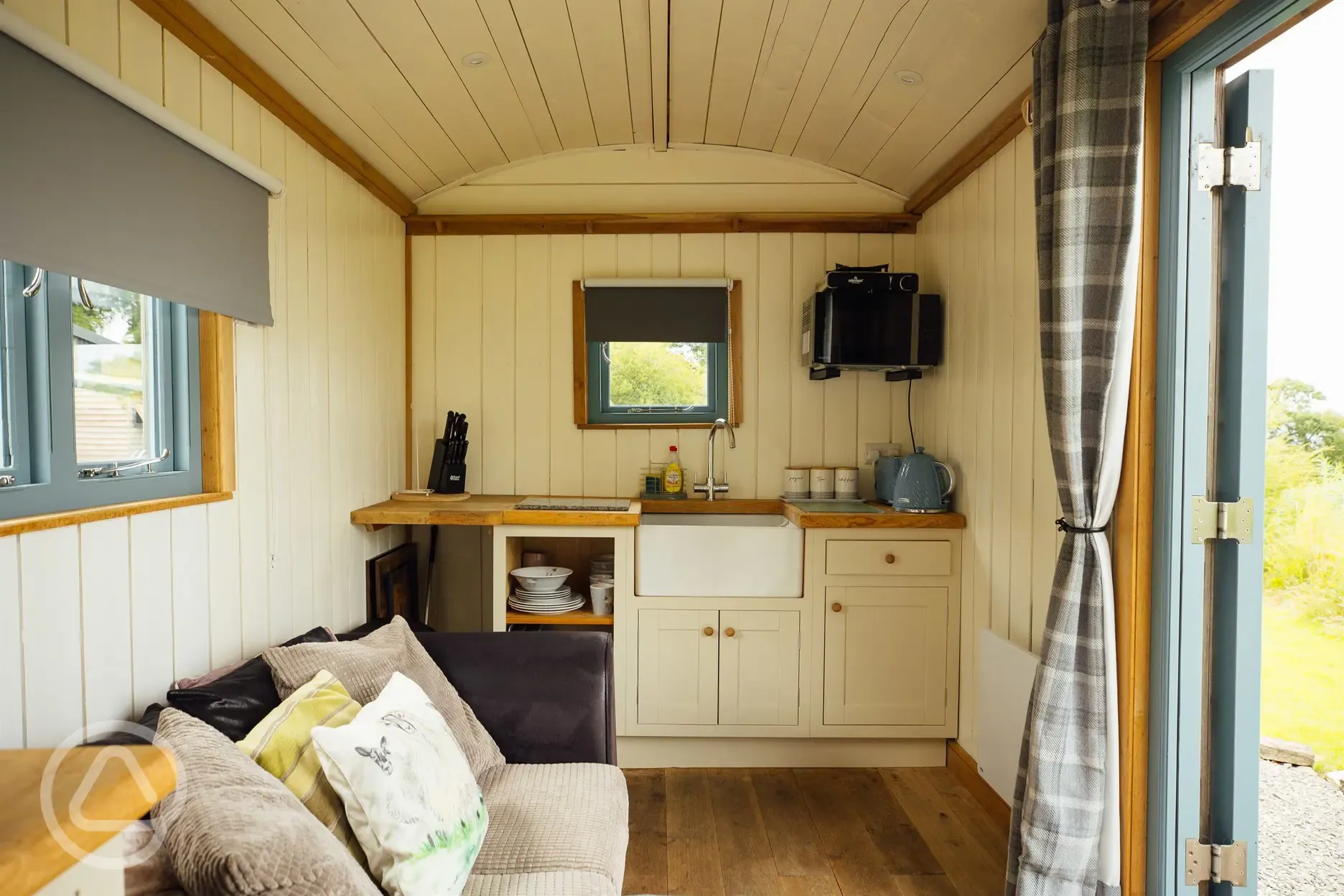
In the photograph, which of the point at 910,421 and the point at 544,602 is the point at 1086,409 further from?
the point at 544,602

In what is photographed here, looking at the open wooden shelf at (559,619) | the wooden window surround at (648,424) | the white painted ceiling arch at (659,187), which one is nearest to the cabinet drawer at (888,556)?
the wooden window surround at (648,424)

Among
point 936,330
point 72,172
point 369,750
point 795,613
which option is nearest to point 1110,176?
point 936,330

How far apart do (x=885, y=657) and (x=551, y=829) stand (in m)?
1.66

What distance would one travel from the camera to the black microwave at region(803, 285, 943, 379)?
297 cm

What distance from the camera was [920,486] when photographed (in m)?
2.89

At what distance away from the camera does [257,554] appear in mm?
2096

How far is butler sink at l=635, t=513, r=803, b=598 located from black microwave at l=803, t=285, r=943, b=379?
0.73 m

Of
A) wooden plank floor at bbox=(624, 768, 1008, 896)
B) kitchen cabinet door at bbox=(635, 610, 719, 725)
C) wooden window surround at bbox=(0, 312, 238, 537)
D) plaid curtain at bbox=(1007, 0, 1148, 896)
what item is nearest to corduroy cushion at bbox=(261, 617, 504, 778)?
wooden window surround at bbox=(0, 312, 238, 537)

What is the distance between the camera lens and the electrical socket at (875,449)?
3344 mm

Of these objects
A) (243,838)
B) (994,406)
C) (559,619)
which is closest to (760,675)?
(559,619)

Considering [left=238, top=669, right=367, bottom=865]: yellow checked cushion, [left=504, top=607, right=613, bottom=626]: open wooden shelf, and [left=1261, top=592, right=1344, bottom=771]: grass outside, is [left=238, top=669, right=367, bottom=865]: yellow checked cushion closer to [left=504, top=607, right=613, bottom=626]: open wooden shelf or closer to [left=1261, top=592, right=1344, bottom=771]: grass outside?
[left=504, top=607, right=613, bottom=626]: open wooden shelf

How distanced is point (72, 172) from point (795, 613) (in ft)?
8.10

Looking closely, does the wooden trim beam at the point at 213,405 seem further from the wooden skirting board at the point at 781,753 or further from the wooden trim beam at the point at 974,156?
the wooden trim beam at the point at 974,156

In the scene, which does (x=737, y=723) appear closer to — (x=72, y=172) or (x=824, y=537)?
(x=824, y=537)
